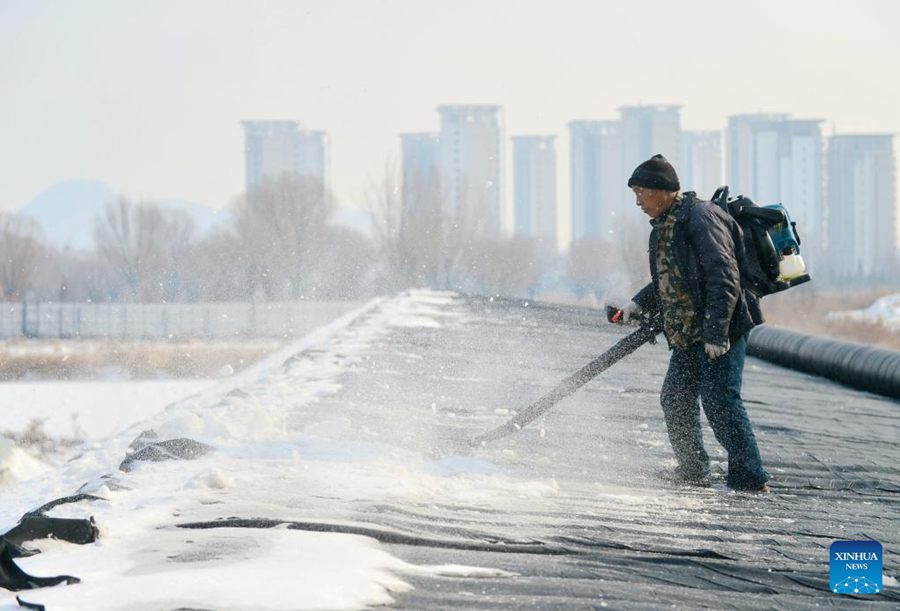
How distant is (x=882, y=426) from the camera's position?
8.56 m

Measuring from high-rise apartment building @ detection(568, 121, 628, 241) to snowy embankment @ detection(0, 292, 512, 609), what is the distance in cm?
13725

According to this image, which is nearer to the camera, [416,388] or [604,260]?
[416,388]

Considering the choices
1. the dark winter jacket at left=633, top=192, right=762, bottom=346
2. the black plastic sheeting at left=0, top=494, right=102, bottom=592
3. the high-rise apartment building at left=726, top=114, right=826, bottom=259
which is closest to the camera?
the black plastic sheeting at left=0, top=494, right=102, bottom=592

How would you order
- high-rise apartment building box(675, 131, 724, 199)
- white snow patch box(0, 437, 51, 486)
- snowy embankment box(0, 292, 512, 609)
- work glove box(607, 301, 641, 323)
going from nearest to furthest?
1. snowy embankment box(0, 292, 512, 609)
2. work glove box(607, 301, 641, 323)
3. white snow patch box(0, 437, 51, 486)
4. high-rise apartment building box(675, 131, 724, 199)

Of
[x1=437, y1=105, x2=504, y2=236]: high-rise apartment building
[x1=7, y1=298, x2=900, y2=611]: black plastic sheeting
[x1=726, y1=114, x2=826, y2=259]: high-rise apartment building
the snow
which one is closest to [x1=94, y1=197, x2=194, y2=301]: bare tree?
the snow

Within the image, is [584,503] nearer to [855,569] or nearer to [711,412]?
[711,412]

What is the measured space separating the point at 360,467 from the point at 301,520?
45.3 inches

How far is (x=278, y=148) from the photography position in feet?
491

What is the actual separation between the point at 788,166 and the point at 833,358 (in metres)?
127

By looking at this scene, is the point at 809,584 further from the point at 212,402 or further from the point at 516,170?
the point at 516,170

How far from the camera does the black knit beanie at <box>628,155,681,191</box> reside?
536 centimetres

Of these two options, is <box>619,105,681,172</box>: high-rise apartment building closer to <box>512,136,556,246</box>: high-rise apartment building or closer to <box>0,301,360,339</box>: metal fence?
<box>512,136,556,246</box>: high-rise apartment building

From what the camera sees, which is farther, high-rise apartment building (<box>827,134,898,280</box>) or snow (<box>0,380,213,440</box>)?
high-rise apartment building (<box>827,134,898,280</box>)

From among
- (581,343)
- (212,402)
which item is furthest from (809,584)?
(581,343)
